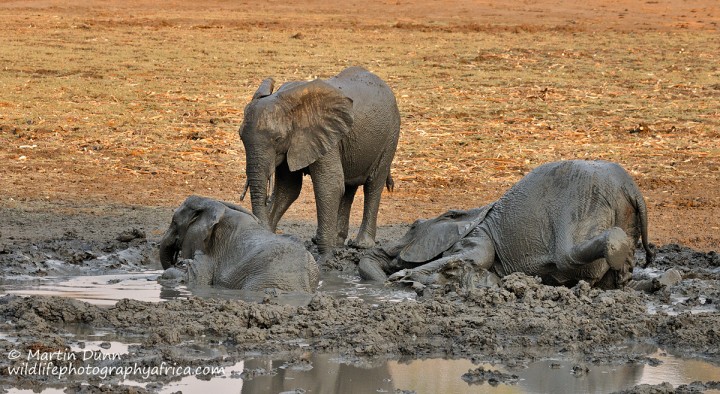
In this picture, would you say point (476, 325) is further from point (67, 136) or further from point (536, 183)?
point (67, 136)

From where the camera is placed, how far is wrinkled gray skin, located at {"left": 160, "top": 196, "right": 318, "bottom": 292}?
362 inches

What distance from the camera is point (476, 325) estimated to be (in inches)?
312

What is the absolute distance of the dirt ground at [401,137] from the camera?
25.9 ft

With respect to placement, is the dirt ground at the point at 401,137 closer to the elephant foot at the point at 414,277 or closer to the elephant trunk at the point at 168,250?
the elephant trunk at the point at 168,250

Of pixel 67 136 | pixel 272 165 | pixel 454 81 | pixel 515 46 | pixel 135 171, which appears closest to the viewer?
pixel 272 165

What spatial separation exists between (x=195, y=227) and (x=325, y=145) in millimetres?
1542

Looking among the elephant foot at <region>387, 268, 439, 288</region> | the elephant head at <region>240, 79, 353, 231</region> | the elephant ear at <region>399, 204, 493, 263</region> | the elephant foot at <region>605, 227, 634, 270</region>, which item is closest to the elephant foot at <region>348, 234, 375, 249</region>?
the elephant head at <region>240, 79, 353, 231</region>

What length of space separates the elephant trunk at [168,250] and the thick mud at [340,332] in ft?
1.01

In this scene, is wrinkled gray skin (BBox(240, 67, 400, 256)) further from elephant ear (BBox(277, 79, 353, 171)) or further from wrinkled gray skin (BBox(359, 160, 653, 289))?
wrinkled gray skin (BBox(359, 160, 653, 289))

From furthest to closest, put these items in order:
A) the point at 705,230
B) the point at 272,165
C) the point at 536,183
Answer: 1. the point at 705,230
2. the point at 272,165
3. the point at 536,183

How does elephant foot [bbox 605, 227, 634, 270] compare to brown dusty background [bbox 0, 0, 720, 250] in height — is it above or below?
above

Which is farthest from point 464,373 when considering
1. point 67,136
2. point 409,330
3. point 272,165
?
point 67,136

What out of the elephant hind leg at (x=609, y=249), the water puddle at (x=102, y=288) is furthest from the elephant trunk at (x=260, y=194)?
the elephant hind leg at (x=609, y=249)

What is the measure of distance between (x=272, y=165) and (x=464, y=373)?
3811 millimetres
